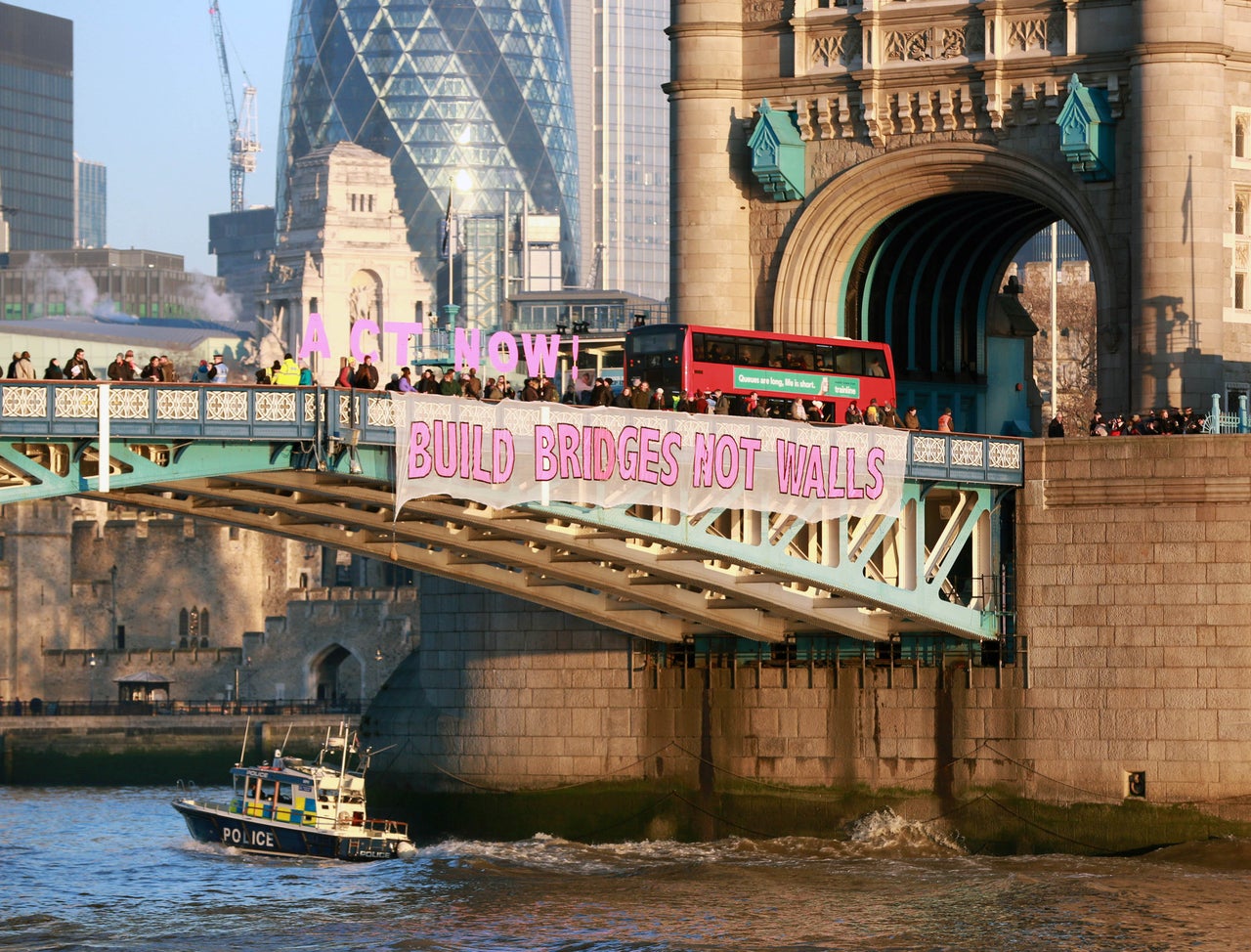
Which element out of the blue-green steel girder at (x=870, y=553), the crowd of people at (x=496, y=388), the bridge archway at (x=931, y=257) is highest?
the bridge archway at (x=931, y=257)

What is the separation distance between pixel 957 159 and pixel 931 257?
6112 millimetres

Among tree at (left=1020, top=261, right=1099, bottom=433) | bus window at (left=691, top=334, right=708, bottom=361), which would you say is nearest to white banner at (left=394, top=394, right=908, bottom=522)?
bus window at (left=691, top=334, right=708, bottom=361)

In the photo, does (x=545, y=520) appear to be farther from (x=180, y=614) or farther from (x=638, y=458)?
(x=180, y=614)

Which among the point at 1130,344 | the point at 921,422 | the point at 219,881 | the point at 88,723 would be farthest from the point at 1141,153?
the point at 88,723

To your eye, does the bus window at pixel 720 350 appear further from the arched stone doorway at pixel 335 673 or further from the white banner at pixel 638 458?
the arched stone doorway at pixel 335 673

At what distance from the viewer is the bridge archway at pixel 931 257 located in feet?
220

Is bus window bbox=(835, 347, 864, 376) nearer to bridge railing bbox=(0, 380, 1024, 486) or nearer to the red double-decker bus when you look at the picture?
the red double-decker bus

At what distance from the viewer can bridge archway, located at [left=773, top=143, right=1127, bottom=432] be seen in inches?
2638

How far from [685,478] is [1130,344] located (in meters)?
15.0

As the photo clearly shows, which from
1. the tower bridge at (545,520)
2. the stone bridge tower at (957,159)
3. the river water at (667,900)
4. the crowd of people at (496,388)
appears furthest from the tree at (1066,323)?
the river water at (667,900)

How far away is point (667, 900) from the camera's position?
2224 inches

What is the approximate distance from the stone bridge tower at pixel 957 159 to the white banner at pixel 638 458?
1008cm

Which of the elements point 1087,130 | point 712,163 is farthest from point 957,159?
point 712,163

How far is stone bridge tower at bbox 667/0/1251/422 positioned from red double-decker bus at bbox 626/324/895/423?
3.46 meters
